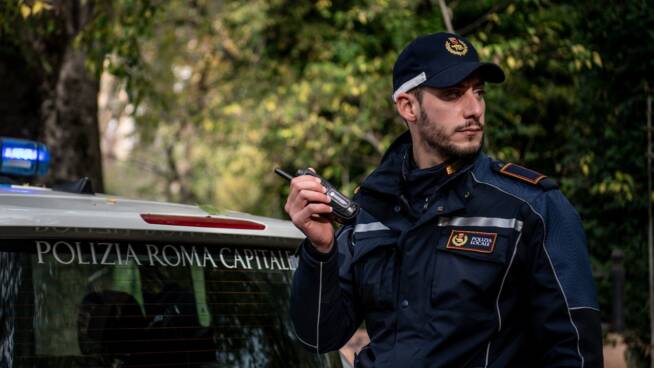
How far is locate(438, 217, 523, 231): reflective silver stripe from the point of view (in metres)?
2.43

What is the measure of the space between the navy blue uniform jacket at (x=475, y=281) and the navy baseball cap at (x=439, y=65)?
0.22 m

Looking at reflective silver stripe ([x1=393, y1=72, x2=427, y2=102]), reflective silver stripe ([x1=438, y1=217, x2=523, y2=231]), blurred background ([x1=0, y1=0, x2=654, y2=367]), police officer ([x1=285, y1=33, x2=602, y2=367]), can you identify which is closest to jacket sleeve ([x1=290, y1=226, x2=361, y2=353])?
A: police officer ([x1=285, y1=33, x2=602, y2=367])

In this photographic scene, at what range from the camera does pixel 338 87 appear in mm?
11203

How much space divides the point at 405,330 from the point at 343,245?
0.41 m

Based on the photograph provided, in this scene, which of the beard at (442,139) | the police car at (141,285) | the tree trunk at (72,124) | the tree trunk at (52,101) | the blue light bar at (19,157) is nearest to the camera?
the beard at (442,139)

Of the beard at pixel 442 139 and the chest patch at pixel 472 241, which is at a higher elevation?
the beard at pixel 442 139

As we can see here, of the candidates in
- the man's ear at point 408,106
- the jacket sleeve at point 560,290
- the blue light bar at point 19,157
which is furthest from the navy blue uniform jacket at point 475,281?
the blue light bar at point 19,157

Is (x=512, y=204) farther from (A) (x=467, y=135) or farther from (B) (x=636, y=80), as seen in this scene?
(B) (x=636, y=80)

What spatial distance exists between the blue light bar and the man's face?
251cm

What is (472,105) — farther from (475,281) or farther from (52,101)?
(52,101)

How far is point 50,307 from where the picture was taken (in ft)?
9.22

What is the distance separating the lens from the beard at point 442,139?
2574mm

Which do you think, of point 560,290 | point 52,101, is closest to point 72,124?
point 52,101

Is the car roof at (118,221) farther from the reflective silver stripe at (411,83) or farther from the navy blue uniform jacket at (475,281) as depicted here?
the reflective silver stripe at (411,83)
